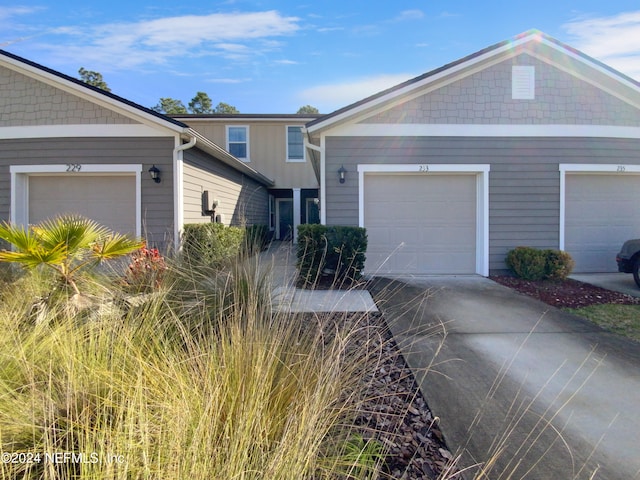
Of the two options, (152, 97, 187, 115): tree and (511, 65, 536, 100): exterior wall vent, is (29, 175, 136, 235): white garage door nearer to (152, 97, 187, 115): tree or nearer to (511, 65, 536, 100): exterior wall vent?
→ (511, 65, 536, 100): exterior wall vent

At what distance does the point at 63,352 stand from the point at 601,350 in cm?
510

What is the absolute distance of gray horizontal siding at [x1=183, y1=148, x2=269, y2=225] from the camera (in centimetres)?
870

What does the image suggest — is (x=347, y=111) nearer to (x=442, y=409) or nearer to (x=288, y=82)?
(x=288, y=82)

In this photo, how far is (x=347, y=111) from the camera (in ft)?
25.2

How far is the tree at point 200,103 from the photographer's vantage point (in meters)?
40.8

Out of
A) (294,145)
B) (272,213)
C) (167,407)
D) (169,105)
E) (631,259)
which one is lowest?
(167,407)

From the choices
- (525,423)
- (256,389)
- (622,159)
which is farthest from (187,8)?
(622,159)

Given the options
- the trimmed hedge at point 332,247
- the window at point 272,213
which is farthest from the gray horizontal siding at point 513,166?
the window at point 272,213

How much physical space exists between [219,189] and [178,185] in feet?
9.37

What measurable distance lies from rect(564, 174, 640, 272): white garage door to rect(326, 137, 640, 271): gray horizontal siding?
1.56 ft

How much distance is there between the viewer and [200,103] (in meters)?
41.1

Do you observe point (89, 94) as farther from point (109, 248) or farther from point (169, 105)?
point (169, 105)

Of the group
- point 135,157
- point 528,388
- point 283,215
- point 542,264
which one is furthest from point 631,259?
point 283,215

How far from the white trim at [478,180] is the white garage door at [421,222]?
0.41ft
